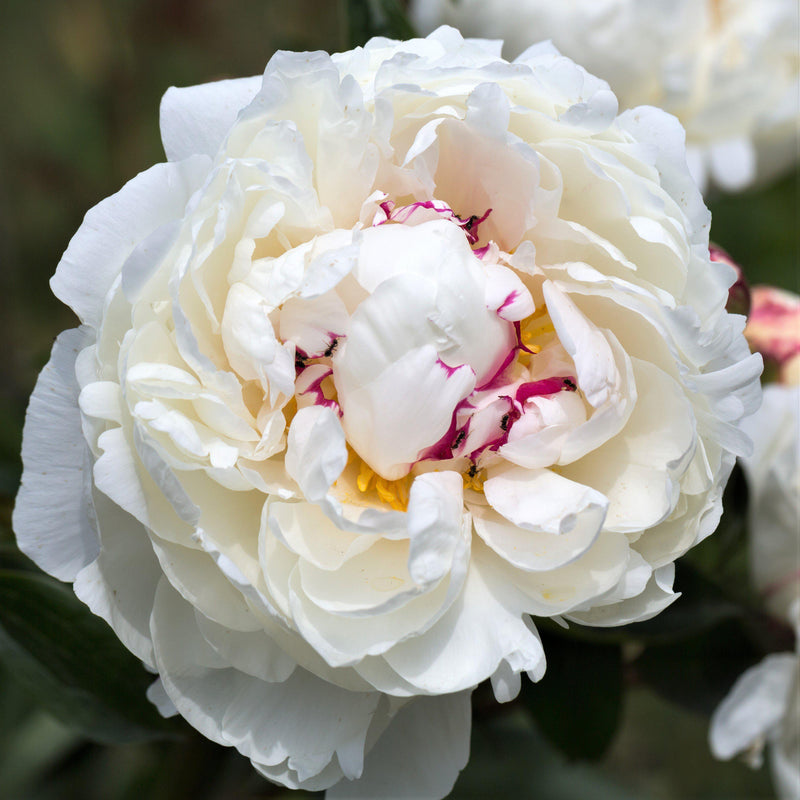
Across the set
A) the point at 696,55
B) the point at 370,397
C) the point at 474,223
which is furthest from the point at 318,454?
the point at 696,55

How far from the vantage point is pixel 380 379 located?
1.36ft

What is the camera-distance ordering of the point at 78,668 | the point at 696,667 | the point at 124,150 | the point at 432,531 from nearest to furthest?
the point at 432,531
the point at 78,668
the point at 696,667
the point at 124,150

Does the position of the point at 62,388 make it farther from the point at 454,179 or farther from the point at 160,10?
the point at 160,10

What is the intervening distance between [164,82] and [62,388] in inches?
44.8

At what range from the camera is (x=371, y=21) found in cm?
61

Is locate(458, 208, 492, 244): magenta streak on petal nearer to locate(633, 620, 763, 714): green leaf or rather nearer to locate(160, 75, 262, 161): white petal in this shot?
locate(160, 75, 262, 161): white petal

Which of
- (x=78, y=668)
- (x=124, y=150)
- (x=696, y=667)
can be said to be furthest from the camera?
(x=124, y=150)

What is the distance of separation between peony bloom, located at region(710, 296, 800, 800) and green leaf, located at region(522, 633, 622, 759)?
6cm

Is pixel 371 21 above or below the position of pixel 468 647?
above

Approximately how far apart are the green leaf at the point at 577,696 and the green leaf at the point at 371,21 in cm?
38

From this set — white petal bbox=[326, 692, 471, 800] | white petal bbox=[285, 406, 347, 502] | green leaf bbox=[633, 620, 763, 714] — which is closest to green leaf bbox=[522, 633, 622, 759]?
green leaf bbox=[633, 620, 763, 714]

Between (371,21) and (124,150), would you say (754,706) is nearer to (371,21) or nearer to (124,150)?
(371,21)

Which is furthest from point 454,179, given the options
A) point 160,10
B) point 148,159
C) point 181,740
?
point 160,10

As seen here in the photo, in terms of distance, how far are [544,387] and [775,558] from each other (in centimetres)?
26
